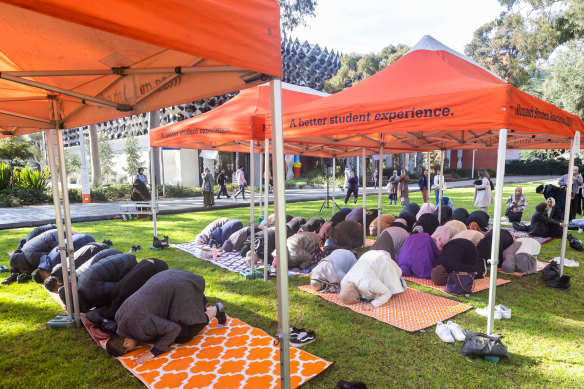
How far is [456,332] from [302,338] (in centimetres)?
171

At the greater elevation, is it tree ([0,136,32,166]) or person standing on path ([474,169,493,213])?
tree ([0,136,32,166])

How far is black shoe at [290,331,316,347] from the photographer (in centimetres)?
361

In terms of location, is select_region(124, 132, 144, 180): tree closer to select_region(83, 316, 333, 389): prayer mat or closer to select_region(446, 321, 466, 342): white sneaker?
select_region(83, 316, 333, 389): prayer mat

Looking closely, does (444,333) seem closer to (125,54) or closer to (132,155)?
(125,54)

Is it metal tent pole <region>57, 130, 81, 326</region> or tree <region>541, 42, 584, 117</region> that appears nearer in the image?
metal tent pole <region>57, 130, 81, 326</region>

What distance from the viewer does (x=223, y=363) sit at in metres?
3.32

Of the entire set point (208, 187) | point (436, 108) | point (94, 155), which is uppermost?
point (94, 155)

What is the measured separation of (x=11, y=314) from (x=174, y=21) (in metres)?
4.93

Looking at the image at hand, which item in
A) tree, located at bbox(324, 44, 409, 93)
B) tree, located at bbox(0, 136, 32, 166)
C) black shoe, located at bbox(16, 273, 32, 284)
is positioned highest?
tree, located at bbox(324, 44, 409, 93)

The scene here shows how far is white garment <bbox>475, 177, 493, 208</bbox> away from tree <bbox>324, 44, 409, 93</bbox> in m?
21.5

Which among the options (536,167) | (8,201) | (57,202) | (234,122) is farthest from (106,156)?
(536,167)

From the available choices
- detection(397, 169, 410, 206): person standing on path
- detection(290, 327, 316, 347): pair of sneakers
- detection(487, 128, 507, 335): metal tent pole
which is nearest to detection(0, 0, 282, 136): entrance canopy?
detection(290, 327, 316, 347): pair of sneakers

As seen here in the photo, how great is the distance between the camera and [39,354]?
3.53 metres

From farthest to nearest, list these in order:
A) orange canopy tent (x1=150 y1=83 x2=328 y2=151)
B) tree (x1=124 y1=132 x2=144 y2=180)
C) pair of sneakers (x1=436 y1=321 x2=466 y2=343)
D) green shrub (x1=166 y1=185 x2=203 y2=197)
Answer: tree (x1=124 y1=132 x2=144 y2=180) → green shrub (x1=166 y1=185 x2=203 y2=197) → orange canopy tent (x1=150 y1=83 x2=328 y2=151) → pair of sneakers (x1=436 y1=321 x2=466 y2=343)
